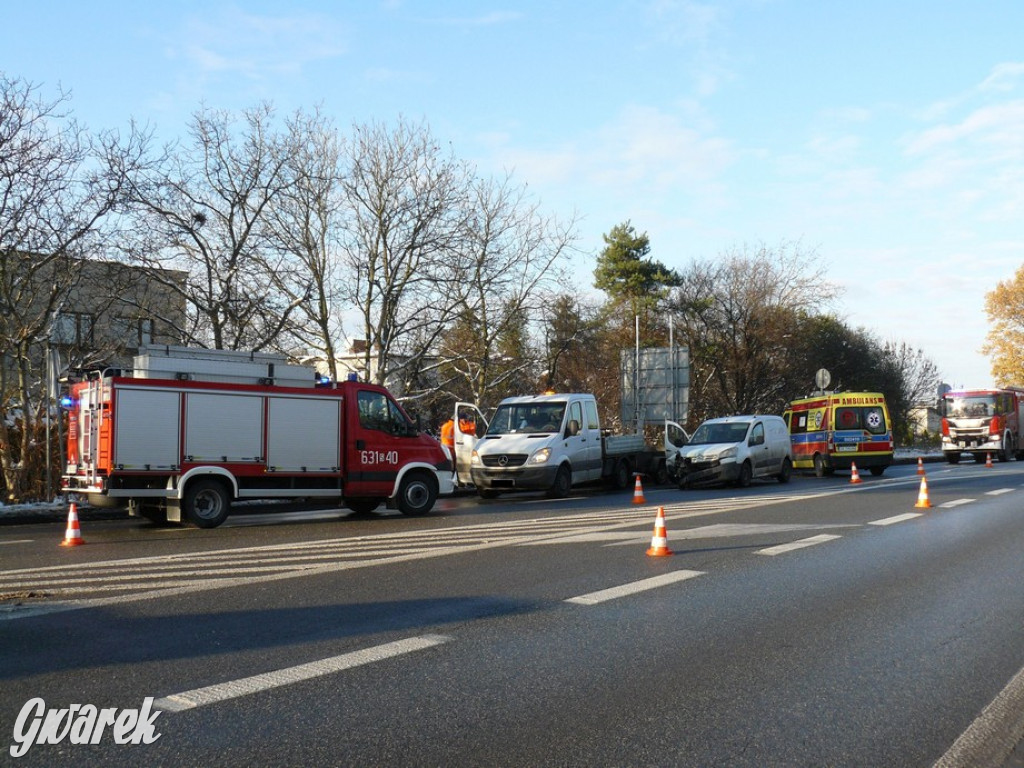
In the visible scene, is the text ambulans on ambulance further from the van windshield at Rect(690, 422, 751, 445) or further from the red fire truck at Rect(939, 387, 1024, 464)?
the red fire truck at Rect(939, 387, 1024, 464)

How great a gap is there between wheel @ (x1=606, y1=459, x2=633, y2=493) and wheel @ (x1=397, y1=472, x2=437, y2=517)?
730 cm

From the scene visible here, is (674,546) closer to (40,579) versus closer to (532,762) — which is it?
(40,579)

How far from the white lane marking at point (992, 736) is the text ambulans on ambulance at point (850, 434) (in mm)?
24513

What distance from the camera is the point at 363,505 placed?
17750mm

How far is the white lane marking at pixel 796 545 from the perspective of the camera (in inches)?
431

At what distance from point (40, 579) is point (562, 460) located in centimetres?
1321

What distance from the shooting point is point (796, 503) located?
18.0m

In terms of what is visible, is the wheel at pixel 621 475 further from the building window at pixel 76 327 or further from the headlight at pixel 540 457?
the building window at pixel 76 327

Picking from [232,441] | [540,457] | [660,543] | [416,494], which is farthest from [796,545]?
[540,457]

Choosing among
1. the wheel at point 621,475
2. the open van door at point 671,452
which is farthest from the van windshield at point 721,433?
the wheel at point 621,475

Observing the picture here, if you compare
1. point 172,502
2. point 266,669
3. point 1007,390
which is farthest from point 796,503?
point 1007,390

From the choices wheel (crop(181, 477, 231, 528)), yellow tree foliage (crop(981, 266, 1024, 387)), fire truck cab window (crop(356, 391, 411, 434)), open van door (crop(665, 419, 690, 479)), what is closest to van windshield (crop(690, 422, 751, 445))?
open van door (crop(665, 419, 690, 479))

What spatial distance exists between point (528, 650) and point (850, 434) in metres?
25.0

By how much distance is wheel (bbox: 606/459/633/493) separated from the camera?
23.9 meters
